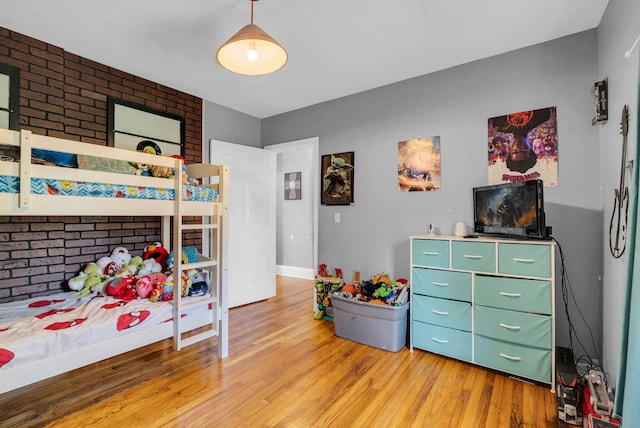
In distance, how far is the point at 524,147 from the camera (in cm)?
248

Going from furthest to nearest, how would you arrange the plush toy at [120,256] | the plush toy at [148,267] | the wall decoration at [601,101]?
the plush toy at [120,256] → the plush toy at [148,267] → the wall decoration at [601,101]

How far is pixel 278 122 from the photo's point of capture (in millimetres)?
4207

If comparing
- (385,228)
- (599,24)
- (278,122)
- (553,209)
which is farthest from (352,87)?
(553,209)

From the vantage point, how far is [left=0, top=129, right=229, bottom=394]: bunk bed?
1522 mm

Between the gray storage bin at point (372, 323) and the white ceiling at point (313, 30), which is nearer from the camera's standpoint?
the white ceiling at point (313, 30)

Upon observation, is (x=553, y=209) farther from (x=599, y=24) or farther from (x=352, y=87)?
(x=352, y=87)

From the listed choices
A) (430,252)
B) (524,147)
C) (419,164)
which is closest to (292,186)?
(419,164)

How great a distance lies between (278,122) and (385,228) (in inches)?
83.7

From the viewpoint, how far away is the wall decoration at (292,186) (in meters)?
5.58

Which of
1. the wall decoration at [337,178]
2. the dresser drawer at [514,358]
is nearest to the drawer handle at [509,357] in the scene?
the dresser drawer at [514,358]

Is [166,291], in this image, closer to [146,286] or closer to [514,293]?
[146,286]

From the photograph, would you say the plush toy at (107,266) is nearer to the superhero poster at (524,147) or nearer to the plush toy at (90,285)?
the plush toy at (90,285)

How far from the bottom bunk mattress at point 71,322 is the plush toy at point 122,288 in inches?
2.2

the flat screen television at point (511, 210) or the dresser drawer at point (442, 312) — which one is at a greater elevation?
the flat screen television at point (511, 210)
